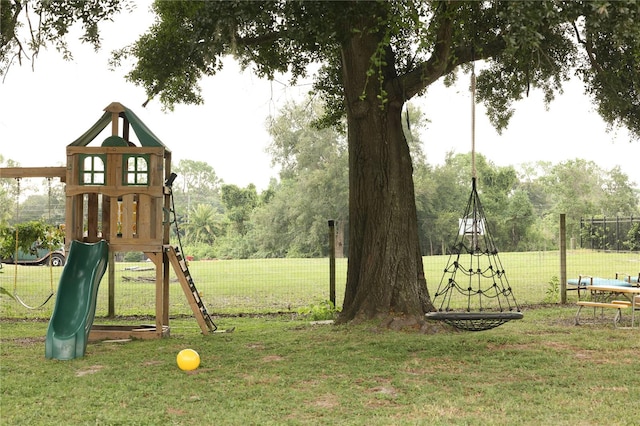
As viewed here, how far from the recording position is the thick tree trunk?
8914 mm

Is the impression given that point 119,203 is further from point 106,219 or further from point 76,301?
point 76,301

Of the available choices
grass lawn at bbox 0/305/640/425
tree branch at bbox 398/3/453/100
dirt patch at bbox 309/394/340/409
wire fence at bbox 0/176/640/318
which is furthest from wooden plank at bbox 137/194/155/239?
dirt patch at bbox 309/394/340/409

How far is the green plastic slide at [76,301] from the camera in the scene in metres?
7.49

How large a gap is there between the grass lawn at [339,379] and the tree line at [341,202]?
21627 millimetres

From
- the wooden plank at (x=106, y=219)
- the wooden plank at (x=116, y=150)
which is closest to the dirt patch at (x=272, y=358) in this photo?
the wooden plank at (x=106, y=219)

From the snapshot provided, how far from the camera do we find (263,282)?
1684cm

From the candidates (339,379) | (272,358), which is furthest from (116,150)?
(339,379)

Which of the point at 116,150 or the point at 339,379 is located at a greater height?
the point at 116,150

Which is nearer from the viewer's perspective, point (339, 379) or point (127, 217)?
point (339, 379)

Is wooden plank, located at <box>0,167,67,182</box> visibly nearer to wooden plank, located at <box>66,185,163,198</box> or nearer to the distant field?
wooden plank, located at <box>66,185,163,198</box>

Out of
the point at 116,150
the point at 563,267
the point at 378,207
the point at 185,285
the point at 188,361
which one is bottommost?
the point at 188,361

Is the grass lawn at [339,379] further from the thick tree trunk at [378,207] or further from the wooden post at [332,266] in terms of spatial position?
the wooden post at [332,266]

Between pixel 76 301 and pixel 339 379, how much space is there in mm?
3357

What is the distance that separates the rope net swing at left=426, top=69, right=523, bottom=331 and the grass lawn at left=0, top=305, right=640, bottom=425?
1.39ft
